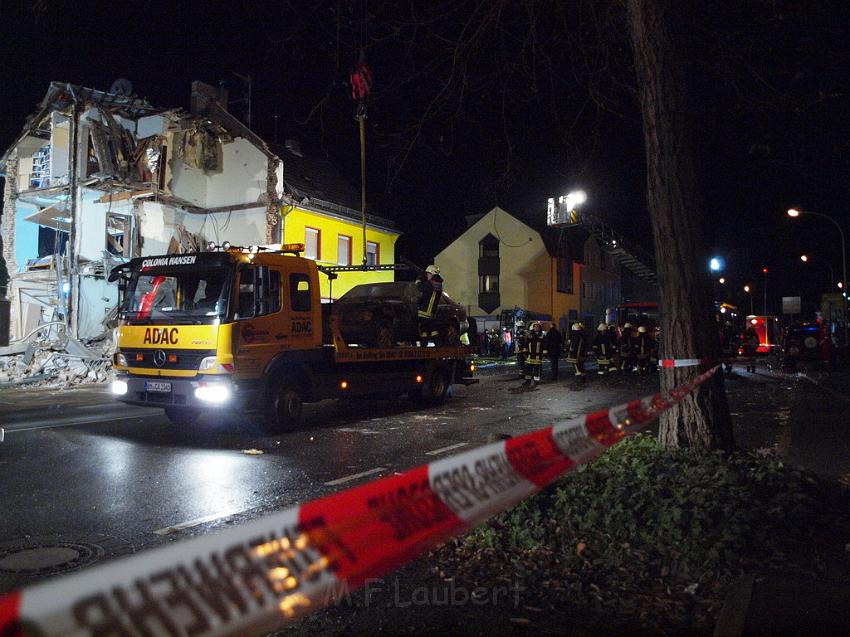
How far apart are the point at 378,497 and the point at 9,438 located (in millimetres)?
9185

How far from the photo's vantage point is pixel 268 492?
21.1 feet

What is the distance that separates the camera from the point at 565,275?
47938 millimetres

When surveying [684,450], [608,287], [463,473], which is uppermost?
[608,287]

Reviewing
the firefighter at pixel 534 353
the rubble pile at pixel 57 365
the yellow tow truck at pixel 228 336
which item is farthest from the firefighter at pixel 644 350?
the rubble pile at pixel 57 365

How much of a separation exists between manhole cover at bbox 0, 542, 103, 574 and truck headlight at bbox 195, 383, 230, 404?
13.4 ft

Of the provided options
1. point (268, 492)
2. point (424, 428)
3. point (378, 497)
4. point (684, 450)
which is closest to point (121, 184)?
point (424, 428)

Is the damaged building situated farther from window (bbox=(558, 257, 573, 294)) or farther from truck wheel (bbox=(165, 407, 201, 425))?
window (bbox=(558, 257, 573, 294))

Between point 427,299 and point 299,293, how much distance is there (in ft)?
15.1

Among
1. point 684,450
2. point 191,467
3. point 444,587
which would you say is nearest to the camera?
point 444,587

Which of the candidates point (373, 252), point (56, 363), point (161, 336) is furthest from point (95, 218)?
point (161, 336)

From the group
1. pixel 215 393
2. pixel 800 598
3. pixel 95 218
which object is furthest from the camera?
pixel 95 218

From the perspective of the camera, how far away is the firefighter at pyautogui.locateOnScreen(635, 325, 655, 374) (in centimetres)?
2138

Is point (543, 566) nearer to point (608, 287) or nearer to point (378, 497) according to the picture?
point (378, 497)

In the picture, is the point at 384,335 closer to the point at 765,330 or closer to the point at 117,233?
the point at 117,233
